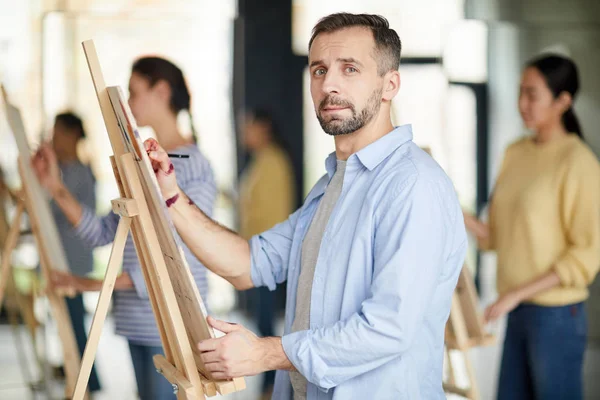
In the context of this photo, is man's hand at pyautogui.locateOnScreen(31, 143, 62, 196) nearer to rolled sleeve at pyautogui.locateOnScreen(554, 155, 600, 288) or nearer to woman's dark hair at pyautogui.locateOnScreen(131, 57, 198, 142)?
woman's dark hair at pyautogui.locateOnScreen(131, 57, 198, 142)

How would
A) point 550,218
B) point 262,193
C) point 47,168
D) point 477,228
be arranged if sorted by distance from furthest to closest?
point 262,193 → point 477,228 → point 550,218 → point 47,168

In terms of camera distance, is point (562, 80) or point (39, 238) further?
point (562, 80)

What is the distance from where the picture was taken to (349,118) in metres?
1.86

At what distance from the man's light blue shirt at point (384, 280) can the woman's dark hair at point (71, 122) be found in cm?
305

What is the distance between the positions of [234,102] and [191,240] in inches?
125

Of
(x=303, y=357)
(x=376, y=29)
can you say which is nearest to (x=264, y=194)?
(x=376, y=29)

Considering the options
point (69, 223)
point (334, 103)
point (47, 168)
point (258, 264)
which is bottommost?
point (69, 223)

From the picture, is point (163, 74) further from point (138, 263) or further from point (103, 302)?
point (103, 302)

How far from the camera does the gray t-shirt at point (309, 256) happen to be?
192cm

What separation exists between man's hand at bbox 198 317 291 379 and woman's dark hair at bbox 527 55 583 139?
6.62ft

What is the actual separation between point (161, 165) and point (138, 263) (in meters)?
0.84

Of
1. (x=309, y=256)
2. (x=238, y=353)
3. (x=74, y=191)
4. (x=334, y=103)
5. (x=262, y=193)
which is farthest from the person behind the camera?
(x=262, y=193)

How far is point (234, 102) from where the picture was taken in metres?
5.17

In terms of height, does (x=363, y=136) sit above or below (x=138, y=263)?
above
